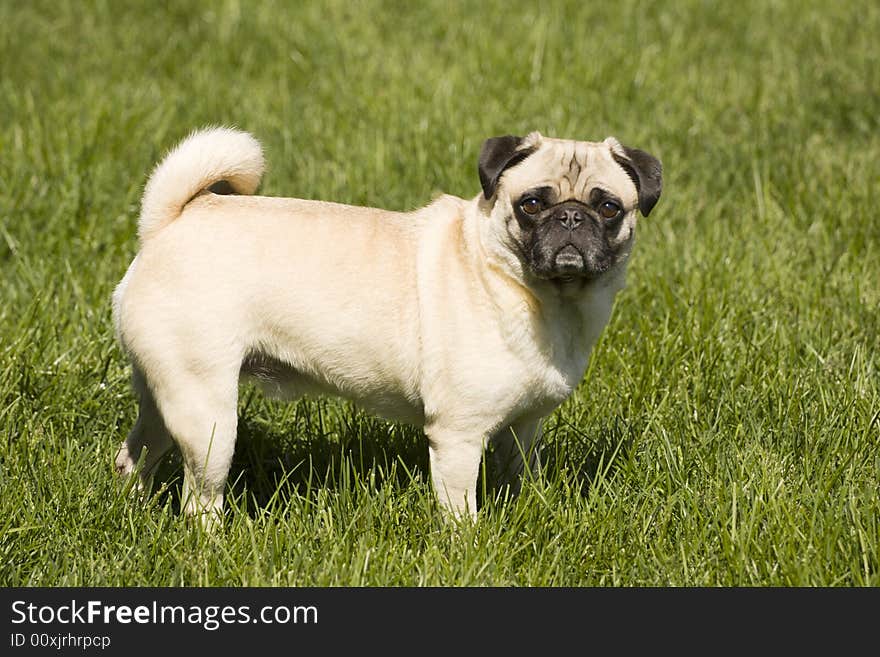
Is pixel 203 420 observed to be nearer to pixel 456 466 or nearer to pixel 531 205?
pixel 456 466

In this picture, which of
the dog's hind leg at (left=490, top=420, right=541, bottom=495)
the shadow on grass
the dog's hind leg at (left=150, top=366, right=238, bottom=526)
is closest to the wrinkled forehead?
the dog's hind leg at (left=490, top=420, right=541, bottom=495)

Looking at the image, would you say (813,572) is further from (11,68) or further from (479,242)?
(11,68)

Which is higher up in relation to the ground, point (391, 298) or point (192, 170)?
point (192, 170)

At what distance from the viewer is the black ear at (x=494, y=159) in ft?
13.1

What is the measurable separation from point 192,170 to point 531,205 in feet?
3.97

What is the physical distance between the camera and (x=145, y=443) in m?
4.45

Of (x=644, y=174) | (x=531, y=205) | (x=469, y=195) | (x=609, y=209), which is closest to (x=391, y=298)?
(x=531, y=205)

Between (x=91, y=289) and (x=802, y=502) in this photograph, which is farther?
(x=91, y=289)

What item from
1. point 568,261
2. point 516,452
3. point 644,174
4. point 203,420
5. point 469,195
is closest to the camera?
point 568,261

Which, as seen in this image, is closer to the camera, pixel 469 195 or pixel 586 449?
pixel 586 449

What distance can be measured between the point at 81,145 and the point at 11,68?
6.17 ft

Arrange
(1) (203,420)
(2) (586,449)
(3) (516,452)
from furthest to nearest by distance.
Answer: (2) (586,449) → (3) (516,452) → (1) (203,420)

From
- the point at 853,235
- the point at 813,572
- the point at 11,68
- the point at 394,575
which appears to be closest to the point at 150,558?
the point at 394,575

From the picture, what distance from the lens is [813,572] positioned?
3.59 meters
